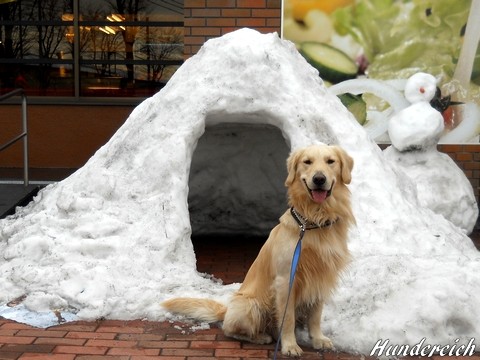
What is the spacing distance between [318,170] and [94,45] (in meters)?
7.26

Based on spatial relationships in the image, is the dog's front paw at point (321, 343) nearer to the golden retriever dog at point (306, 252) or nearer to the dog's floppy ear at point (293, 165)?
the golden retriever dog at point (306, 252)

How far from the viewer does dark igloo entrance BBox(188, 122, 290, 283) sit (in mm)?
7844

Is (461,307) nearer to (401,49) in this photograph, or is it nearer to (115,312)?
(115,312)

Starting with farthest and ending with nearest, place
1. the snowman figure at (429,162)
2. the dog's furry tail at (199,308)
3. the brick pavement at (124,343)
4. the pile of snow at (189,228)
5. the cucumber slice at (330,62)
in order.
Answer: the cucumber slice at (330,62)
the snowman figure at (429,162)
the dog's furry tail at (199,308)
the pile of snow at (189,228)
the brick pavement at (124,343)

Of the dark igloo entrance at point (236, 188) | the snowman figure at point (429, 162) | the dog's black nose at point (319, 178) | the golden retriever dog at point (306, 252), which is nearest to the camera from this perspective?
the dog's black nose at point (319, 178)

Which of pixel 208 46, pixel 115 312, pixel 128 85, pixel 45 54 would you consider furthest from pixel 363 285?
pixel 45 54

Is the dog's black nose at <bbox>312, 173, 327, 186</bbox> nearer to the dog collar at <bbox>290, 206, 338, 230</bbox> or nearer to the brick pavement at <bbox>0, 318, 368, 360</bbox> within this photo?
the dog collar at <bbox>290, 206, 338, 230</bbox>

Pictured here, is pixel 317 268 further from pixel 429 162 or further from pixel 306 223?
pixel 429 162

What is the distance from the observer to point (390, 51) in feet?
29.9

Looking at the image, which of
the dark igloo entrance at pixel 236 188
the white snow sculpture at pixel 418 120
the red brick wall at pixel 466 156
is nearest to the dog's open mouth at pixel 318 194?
the dark igloo entrance at pixel 236 188

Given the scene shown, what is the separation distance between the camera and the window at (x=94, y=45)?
423 inches

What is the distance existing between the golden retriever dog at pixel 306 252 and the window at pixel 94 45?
6575 millimetres

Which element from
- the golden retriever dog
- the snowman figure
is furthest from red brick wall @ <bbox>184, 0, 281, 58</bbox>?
the golden retriever dog

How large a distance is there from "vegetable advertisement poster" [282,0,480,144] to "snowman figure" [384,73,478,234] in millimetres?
649
